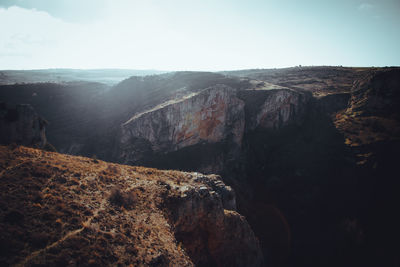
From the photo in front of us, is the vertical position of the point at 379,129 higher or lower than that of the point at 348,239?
higher

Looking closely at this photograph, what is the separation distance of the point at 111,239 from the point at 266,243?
40.4 meters

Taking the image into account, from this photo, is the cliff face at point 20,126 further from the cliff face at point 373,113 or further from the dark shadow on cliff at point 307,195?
the cliff face at point 373,113

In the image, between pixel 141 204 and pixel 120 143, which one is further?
pixel 120 143

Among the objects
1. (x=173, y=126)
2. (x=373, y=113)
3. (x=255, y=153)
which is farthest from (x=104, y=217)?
(x=373, y=113)

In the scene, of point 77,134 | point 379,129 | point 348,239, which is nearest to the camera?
point 348,239

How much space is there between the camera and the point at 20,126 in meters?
22.4

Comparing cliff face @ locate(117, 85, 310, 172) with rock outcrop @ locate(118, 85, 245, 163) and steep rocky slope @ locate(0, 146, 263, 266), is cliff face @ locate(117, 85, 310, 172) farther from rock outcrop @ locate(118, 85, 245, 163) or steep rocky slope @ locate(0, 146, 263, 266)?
steep rocky slope @ locate(0, 146, 263, 266)

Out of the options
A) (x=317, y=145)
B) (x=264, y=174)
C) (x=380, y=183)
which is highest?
(x=317, y=145)

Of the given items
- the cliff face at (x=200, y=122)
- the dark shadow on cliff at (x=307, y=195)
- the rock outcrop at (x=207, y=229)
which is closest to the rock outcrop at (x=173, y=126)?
the cliff face at (x=200, y=122)

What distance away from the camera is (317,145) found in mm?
56750

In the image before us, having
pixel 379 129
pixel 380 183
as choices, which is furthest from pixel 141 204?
pixel 379 129

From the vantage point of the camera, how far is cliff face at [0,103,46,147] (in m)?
21.0

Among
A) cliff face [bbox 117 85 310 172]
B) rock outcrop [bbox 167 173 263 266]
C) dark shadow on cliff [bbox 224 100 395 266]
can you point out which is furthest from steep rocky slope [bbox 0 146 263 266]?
cliff face [bbox 117 85 310 172]

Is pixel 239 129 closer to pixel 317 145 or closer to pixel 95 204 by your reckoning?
pixel 317 145
